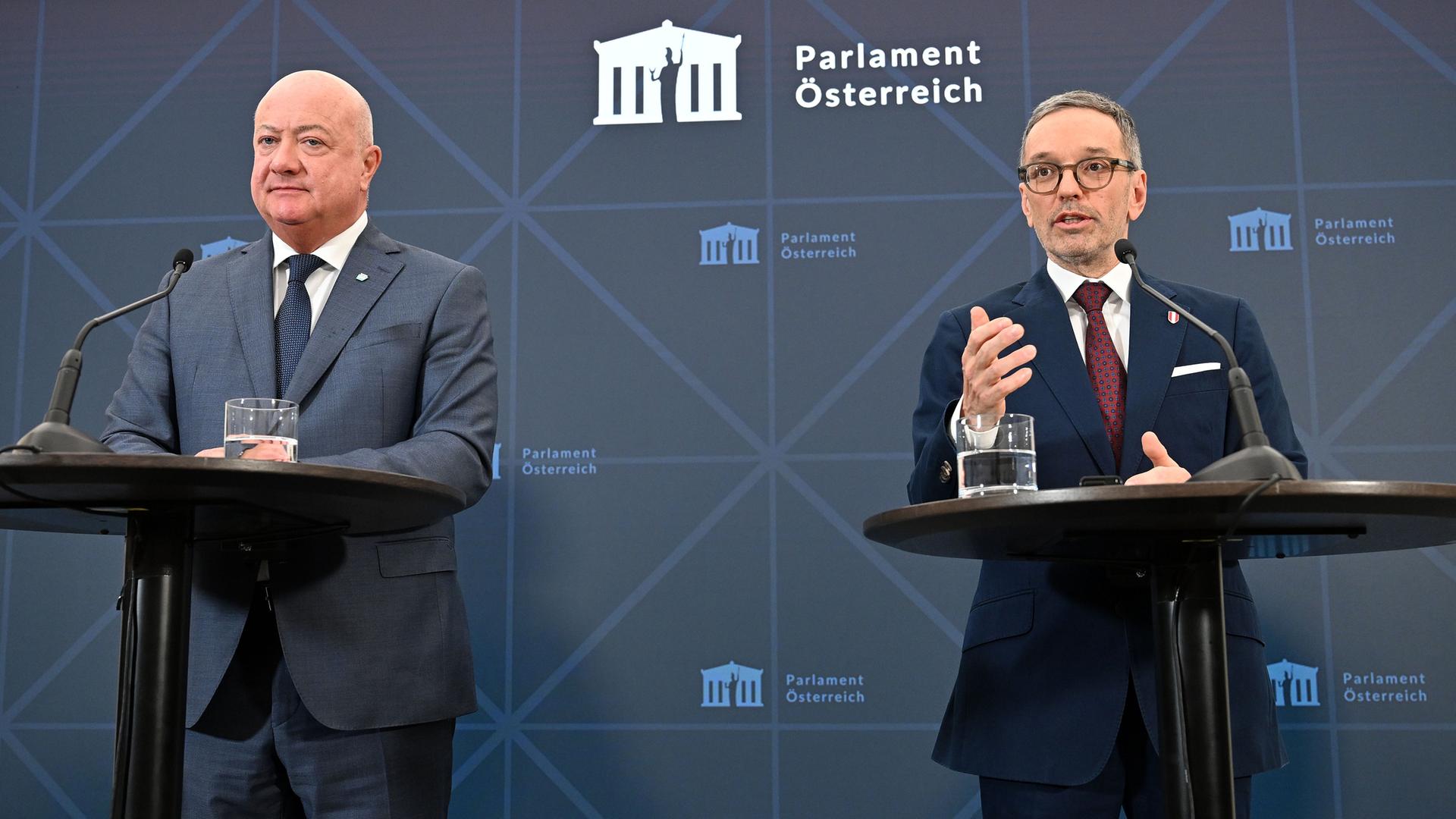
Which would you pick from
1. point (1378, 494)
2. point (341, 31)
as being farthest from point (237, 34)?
point (1378, 494)

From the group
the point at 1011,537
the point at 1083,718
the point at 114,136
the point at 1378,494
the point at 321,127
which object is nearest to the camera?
the point at 1378,494

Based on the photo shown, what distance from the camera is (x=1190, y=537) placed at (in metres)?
1.67

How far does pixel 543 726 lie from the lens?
3.68 meters

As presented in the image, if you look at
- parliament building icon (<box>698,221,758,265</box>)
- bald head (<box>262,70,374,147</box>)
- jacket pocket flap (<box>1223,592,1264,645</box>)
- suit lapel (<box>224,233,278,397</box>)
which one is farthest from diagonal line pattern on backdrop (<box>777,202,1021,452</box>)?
jacket pocket flap (<box>1223,592,1264,645</box>)

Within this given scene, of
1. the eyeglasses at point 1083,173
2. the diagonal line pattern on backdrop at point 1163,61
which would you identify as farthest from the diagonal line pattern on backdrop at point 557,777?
the diagonal line pattern on backdrop at point 1163,61

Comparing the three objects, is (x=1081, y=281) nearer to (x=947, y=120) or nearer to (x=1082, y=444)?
(x=1082, y=444)

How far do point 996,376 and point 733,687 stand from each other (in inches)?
81.6

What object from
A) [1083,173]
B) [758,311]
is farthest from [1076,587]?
[758,311]

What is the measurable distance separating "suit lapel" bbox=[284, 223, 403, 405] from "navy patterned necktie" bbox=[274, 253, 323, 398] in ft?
0.10

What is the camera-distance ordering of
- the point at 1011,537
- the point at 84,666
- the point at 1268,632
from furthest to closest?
the point at 84,666, the point at 1268,632, the point at 1011,537

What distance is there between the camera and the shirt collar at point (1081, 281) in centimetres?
227

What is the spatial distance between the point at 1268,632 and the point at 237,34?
11.8 ft

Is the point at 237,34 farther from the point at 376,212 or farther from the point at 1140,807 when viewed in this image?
the point at 1140,807

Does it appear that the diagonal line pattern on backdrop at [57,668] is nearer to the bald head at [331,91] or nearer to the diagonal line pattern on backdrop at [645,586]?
the diagonal line pattern on backdrop at [645,586]
